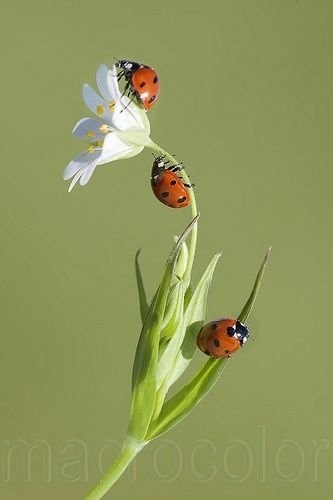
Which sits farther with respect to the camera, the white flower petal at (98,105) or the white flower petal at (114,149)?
the white flower petal at (98,105)

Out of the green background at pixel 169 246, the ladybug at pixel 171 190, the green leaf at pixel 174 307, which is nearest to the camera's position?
the green leaf at pixel 174 307

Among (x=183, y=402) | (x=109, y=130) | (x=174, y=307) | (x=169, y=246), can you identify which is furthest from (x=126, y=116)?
(x=169, y=246)

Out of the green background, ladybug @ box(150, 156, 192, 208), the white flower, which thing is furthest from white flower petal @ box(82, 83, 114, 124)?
the green background

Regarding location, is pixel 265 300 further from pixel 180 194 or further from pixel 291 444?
pixel 180 194

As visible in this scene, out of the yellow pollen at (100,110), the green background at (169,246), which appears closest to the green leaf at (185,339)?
the yellow pollen at (100,110)

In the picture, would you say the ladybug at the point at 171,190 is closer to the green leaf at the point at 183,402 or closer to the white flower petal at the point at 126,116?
the white flower petal at the point at 126,116

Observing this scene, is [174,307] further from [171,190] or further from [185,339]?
[171,190]
